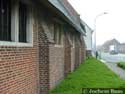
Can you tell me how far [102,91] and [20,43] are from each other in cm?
266

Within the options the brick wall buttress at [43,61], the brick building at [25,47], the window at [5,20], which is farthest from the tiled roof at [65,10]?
the window at [5,20]

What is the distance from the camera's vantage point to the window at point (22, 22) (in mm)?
11376

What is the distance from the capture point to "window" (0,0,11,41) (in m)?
9.53

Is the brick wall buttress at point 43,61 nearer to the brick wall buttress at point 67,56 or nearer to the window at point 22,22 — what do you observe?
the window at point 22,22

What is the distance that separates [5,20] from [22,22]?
171cm

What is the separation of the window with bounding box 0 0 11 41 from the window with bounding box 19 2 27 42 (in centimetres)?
117

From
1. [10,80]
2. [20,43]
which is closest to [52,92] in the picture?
[20,43]

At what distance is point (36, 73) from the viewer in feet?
42.4

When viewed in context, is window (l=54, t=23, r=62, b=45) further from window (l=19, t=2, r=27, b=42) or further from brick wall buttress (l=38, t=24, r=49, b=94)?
window (l=19, t=2, r=27, b=42)

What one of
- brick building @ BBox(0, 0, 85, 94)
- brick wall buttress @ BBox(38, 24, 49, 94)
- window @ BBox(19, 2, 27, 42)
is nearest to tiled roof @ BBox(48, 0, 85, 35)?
brick building @ BBox(0, 0, 85, 94)

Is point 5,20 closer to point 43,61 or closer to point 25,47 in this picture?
point 25,47

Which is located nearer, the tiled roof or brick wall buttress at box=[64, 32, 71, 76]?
the tiled roof

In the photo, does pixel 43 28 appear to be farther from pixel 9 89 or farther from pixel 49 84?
pixel 9 89

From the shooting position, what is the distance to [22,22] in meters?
11.6
